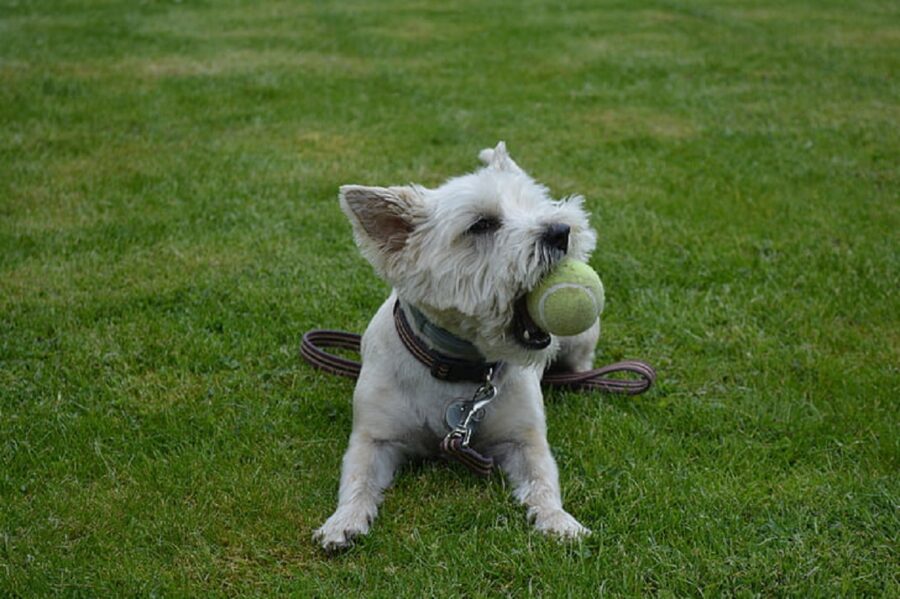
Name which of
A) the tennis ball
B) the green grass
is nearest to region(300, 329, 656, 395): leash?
the green grass

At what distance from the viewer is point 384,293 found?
6227 mm

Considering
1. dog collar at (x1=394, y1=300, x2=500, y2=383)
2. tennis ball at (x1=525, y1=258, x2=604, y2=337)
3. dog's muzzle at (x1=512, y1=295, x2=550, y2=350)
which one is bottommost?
dog collar at (x1=394, y1=300, x2=500, y2=383)

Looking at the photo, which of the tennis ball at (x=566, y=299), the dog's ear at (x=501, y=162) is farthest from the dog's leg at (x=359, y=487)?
the dog's ear at (x=501, y=162)

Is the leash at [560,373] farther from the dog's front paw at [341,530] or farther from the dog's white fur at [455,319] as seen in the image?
the dog's front paw at [341,530]

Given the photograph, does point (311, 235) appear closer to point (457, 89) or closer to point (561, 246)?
point (561, 246)

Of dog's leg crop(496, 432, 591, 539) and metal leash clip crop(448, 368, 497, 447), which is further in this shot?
metal leash clip crop(448, 368, 497, 447)

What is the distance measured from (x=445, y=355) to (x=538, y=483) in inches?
26.4

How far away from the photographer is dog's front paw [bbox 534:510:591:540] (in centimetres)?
367

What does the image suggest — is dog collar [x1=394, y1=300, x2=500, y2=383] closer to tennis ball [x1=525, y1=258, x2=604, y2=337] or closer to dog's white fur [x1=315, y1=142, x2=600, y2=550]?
dog's white fur [x1=315, y1=142, x2=600, y2=550]

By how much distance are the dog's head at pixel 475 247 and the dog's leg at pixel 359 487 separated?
2.17 feet

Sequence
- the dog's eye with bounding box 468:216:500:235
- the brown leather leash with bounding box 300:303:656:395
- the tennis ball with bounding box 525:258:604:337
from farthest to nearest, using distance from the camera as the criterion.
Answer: the brown leather leash with bounding box 300:303:656:395
the dog's eye with bounding box 468:216:500:235
the tennis ball with bounding box 525:258:604:337

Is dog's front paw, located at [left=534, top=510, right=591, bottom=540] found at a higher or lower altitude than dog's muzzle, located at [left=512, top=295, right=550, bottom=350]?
lower

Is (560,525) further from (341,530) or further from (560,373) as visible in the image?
(560,373)

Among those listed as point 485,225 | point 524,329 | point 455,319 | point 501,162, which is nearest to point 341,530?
point 455,319
